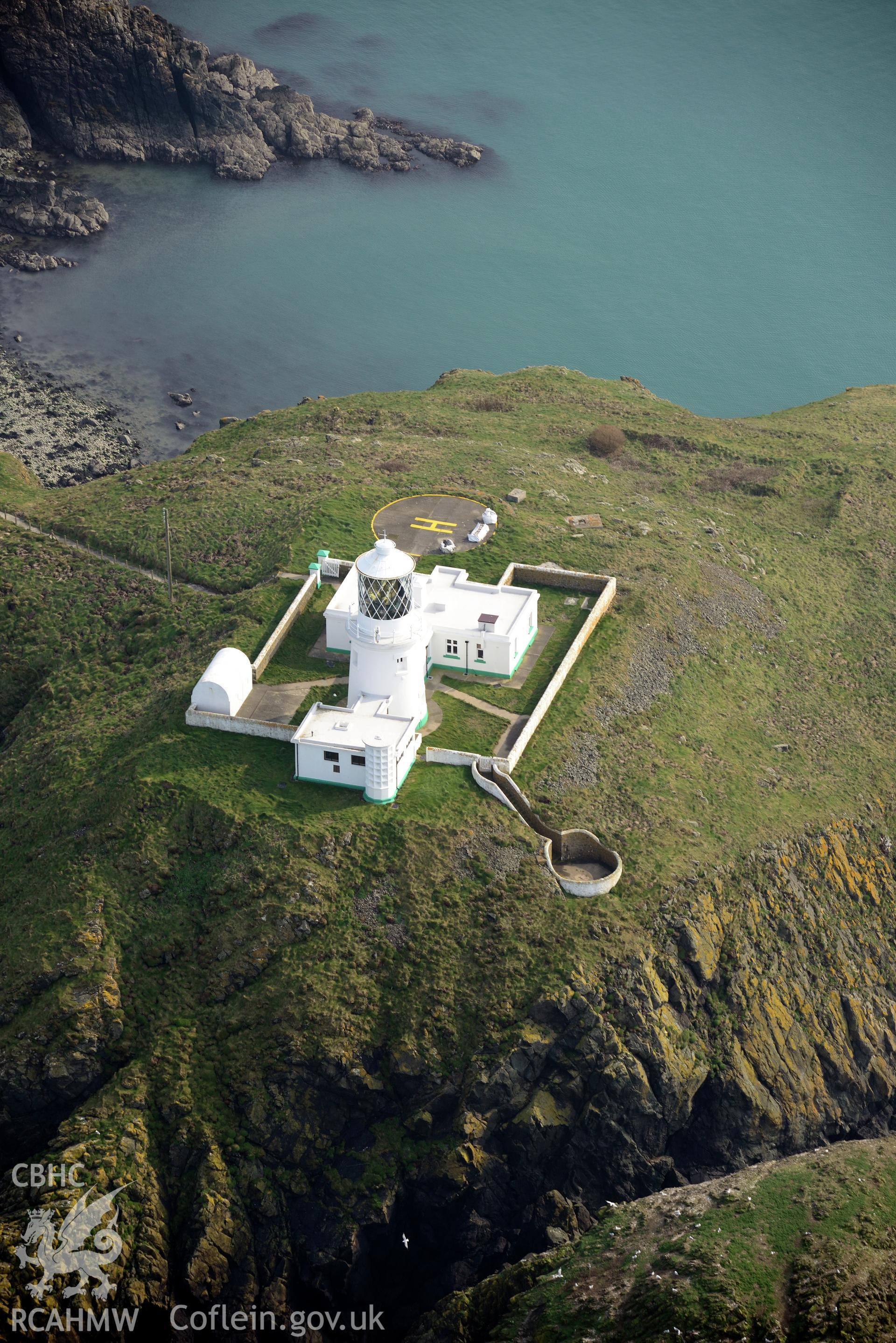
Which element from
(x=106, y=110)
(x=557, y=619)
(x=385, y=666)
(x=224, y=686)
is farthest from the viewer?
(x=106, y=110)

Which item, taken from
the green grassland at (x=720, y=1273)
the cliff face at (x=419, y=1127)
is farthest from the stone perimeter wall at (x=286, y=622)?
the green grassland at (x=720, y=1273)

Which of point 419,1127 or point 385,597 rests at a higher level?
A: point 385,597

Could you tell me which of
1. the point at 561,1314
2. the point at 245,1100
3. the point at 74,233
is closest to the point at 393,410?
the point at 74,233

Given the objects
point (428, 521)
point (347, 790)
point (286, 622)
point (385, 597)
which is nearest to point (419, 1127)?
point (347, 790)

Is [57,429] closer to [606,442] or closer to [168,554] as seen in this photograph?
[168,554]

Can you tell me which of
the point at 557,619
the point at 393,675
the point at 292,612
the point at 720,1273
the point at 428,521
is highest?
the point at 393,675

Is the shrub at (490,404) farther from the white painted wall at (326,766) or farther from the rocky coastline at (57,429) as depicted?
the white painted wall at (326,766)
